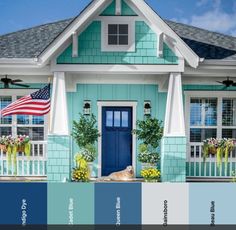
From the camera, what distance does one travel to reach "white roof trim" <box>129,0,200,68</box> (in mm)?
8961

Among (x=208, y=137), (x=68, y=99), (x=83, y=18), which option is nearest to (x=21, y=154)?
(x=68, y=99)

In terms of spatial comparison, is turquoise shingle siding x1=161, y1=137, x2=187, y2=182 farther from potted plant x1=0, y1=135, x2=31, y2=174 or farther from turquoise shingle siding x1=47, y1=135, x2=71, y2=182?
potted plant x1=0, y1=135, x2=31, y2=174

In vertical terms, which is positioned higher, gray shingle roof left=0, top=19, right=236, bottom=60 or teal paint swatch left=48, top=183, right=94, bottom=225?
gray shingle roof left=0, top=19, right=236, bottom=60

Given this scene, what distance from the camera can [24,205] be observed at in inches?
298

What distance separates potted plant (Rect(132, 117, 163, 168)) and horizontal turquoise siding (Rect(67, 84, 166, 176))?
96 centimetres

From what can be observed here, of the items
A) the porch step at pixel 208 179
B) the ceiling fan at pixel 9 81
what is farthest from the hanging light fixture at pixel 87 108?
the porch step at pixel 208 179

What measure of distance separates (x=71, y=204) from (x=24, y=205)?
109 cm

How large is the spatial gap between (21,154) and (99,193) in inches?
159

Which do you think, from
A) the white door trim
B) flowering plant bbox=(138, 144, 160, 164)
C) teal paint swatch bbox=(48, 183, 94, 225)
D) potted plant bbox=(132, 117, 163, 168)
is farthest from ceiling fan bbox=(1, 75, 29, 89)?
flowering plant bbox=(138, 144, 160, 164)

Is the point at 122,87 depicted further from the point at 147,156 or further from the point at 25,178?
the point at 25,178

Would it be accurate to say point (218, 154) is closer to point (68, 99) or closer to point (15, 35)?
point (68, 99)

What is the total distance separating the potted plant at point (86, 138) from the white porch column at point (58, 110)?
2.38ft

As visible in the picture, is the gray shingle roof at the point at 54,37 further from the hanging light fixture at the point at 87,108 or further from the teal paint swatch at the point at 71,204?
the teal paint swatch at the point at 71,204

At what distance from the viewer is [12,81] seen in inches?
400
